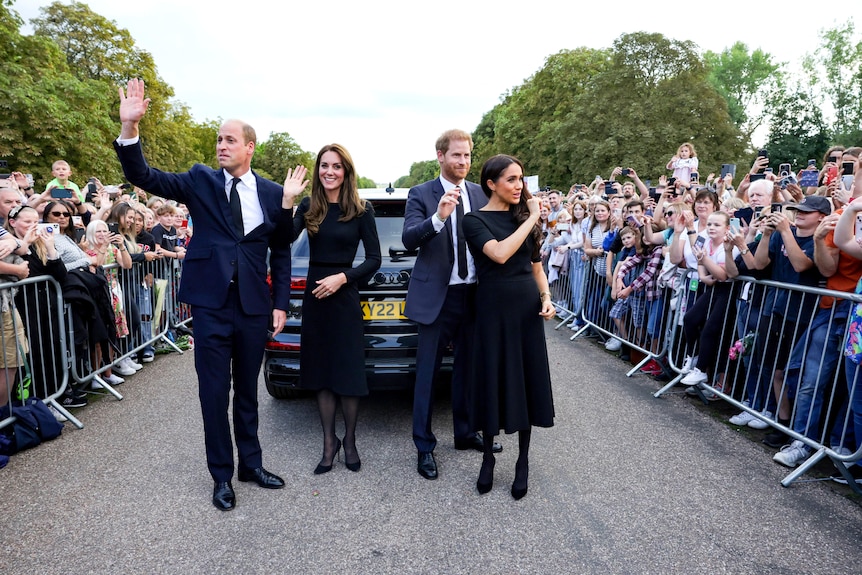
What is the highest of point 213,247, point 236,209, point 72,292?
point 236,209

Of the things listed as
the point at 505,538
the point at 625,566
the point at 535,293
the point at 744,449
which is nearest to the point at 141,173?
the point at 535,293

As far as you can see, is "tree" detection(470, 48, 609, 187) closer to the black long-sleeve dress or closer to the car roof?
the car roof

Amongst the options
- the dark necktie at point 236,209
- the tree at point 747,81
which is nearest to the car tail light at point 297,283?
the dark necktie at point 236,209

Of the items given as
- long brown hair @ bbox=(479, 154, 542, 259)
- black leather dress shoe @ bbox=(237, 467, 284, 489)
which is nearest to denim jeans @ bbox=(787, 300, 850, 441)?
long brown hair @ bbox=(479, 154, 542, 259)

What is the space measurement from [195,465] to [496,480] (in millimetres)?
2092

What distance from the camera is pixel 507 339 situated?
12.5ft

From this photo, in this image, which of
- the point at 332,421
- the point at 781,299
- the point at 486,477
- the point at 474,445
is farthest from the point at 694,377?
the point at 332,421

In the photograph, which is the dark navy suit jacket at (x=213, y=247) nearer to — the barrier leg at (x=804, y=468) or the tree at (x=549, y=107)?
the barrier leg at (x=804, y=468)

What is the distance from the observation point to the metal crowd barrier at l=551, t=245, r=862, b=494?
4270 mm

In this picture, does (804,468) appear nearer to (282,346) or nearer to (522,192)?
(522,192)

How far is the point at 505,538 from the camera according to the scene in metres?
3.36

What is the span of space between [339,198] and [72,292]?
314 centimetres

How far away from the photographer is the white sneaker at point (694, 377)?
5857mm

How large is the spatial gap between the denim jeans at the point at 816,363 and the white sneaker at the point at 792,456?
4.4 inches
